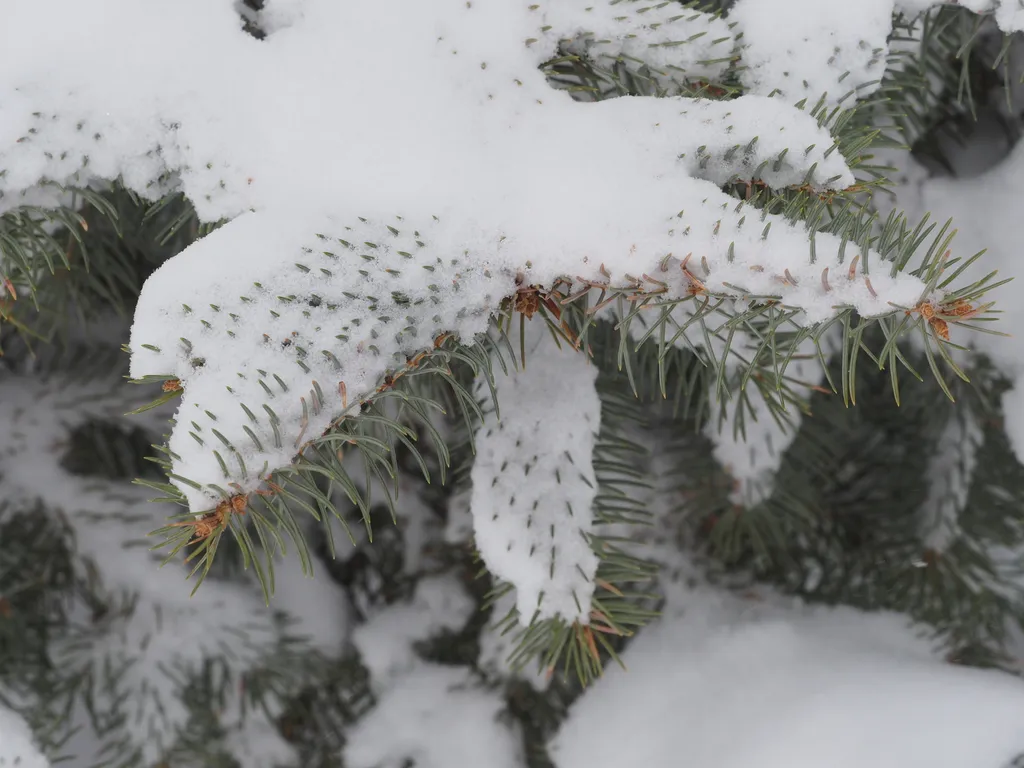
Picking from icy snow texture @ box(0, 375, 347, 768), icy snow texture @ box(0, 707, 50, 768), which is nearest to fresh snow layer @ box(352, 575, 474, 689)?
icy snow texture @ box(0, 375, 347, 768)

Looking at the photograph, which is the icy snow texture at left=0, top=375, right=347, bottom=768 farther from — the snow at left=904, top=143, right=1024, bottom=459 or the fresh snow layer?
the snow at left=904, top=143, right=1024, bottom=459

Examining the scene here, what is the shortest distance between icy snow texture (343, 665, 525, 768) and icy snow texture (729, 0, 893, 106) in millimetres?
770

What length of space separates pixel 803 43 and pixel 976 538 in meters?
0.56

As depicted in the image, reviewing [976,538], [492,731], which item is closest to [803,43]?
[976,538]

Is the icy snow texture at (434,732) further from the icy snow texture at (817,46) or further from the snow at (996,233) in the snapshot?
the icy snow texture at (817,46)

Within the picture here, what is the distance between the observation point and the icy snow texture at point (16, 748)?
2.19ft

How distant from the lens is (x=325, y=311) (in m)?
0.42

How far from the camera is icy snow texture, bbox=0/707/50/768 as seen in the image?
0.67 m

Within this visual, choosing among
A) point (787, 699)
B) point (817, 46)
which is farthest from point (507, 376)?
point (787, 699)

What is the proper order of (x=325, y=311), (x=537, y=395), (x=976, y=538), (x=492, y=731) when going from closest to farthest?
(x=325, y=311), (x=537, y=395), (x=976, y=538), (x=492, y=731)

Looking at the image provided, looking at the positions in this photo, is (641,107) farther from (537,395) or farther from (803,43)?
(537,395)

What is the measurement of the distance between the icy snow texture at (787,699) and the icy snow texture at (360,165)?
1.75 ft

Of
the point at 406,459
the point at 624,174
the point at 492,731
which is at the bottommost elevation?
the point at 492,731

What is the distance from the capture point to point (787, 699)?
814 millimetres
